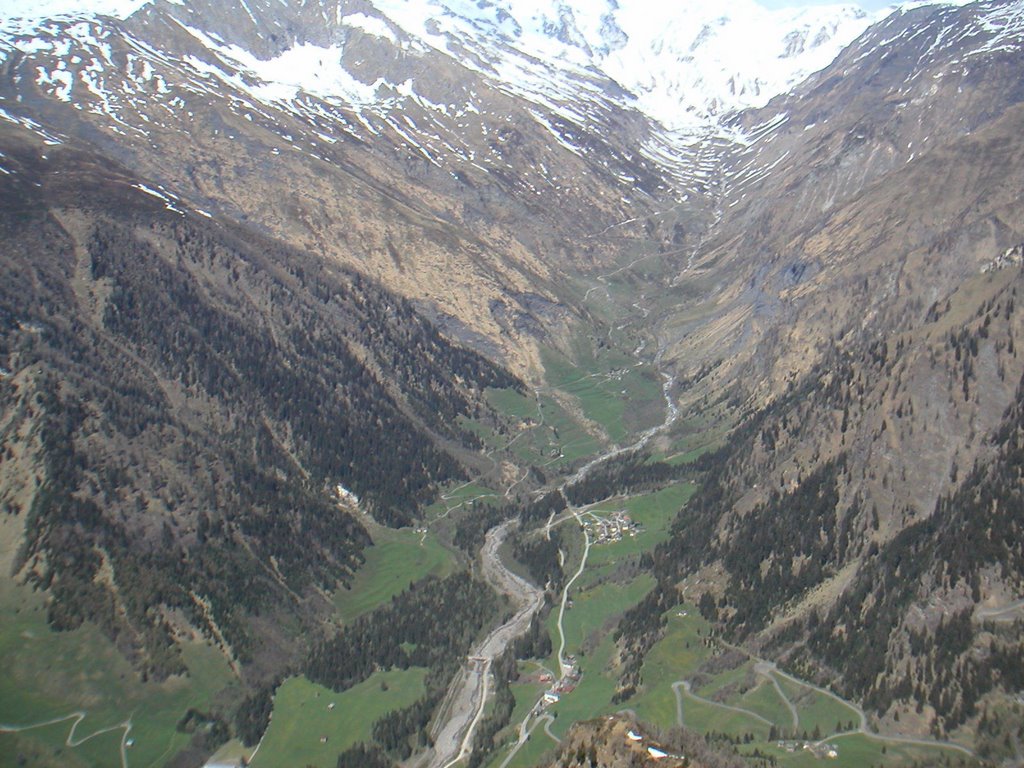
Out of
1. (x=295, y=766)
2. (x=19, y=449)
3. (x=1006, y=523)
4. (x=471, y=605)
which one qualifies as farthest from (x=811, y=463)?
(x=19, y=449)

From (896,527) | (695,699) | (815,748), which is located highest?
(896,527)

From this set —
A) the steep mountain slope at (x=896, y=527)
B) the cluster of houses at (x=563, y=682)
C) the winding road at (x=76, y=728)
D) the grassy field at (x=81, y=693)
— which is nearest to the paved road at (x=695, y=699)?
the steep mountain slope at (x=896, y=527)

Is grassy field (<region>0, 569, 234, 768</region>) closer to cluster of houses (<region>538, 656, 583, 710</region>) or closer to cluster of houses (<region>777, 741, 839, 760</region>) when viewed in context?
cluster of houses (<region>538, 656, 583, 710</region>)

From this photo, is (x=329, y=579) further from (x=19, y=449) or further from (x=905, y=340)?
(x=905, y=340)

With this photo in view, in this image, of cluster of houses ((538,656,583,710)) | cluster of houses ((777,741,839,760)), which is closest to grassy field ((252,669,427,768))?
cluster of houses ((538,656,583,710))

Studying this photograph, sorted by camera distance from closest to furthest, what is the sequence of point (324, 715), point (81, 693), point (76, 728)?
point (76, 728) → point (81, 693) → point (324, 715)

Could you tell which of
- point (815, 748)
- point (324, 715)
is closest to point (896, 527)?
point (815, 748)

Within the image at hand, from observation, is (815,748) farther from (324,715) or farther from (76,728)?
(76,728)

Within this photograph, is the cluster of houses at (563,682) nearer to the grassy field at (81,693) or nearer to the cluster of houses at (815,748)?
the cluster of houses at (815,748)

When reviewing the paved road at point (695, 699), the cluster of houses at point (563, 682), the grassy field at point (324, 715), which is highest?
the paved road at point (695, 699)

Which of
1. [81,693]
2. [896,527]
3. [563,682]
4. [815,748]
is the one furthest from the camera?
[896,527]
